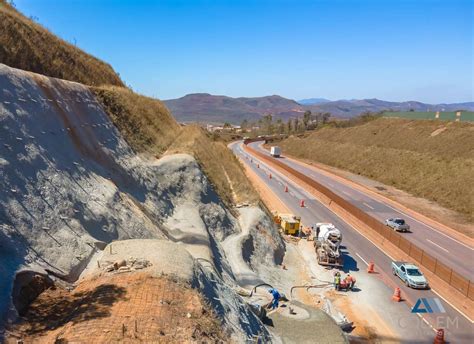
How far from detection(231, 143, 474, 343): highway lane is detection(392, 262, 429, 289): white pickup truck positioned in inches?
13.8

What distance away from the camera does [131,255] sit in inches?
596

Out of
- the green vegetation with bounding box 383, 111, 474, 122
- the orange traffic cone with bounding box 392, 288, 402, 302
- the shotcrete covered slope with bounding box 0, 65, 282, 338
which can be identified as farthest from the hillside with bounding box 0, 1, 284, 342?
the green vegetation with bounding box 383, 111, 474, 122

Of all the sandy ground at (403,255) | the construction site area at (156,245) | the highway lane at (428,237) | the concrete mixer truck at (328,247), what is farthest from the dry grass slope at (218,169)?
the highway lane at (428,237)

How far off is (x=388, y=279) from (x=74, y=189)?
22.7 metres

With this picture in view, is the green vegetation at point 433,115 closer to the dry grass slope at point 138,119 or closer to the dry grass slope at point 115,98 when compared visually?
the dry grass slope at point 115,98

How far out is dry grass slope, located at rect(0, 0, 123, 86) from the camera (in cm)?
2098

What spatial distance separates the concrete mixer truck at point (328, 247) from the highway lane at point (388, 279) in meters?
1.10

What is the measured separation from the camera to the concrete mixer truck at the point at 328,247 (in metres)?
31.2

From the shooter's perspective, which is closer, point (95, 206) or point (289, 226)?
point (95, 206)

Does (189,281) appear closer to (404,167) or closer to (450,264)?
(450,264)

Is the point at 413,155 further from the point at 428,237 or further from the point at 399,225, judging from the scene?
the point at 428,237

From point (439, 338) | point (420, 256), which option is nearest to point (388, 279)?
point (420, 256)

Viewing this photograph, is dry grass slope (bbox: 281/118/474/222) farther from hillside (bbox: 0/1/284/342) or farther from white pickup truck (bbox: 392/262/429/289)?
hillside (bbox: 0/1/284/342)

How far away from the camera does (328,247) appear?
104 feet
